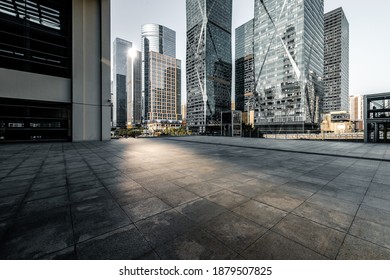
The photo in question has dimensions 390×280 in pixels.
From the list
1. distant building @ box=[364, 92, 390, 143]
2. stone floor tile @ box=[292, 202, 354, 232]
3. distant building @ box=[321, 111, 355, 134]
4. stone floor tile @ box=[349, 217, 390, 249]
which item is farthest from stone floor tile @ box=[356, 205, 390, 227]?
distant building @ box=[321, 111, 355, 134]

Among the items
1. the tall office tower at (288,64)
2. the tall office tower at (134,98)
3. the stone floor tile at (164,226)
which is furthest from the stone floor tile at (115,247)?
the tall office tower at (134,98)

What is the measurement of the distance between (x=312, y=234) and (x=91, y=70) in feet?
90.5

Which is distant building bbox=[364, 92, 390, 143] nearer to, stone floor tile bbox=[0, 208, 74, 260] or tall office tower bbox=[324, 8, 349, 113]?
stone floor tile bbox=[0, 208, 74, 260]

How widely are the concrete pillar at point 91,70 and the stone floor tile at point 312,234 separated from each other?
985 inches

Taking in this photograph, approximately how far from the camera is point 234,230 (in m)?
2.76

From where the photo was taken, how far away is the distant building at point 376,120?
70.7 ft

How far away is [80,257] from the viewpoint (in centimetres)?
216

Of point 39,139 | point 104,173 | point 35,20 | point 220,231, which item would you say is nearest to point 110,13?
point 35,20

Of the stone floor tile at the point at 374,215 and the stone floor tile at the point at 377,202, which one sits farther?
the stone floor tile at the point at 377,202

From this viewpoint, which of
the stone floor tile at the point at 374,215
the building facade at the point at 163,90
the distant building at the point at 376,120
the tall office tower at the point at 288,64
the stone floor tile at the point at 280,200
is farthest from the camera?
the building facade at the point at 163,90

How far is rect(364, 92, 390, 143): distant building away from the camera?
2156cm

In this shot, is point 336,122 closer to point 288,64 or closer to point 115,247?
point 288,64

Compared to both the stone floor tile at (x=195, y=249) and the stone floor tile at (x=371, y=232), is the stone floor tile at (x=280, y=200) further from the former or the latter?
the stone floor tile at (x=195, y=249)
